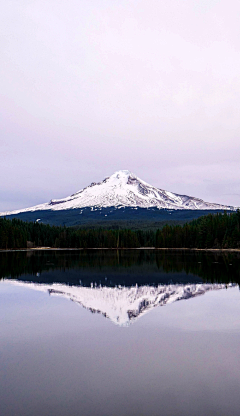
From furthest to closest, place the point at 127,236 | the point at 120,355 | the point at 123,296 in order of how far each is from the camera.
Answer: the point at 127,236
the point at 123,296
the point at 120,355

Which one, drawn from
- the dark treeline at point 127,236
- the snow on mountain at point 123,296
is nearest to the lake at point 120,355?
the snow on mountain at point 123,296

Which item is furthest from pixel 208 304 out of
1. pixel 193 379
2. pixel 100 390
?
pixel 100 390

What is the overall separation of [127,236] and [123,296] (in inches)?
6477

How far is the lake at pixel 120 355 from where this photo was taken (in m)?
9.58

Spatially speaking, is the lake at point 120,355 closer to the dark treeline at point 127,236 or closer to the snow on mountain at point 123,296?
the snow on mountain at point 123,296

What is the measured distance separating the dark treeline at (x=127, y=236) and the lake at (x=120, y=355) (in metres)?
102

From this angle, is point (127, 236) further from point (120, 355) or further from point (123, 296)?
point (120, 355)

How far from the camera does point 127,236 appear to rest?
191m

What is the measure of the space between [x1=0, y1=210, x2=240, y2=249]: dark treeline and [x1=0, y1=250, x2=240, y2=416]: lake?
4033 inches

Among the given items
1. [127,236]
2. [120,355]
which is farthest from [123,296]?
[127,236]

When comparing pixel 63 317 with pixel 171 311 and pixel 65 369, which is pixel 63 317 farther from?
pixel 65 369

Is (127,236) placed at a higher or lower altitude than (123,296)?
higher

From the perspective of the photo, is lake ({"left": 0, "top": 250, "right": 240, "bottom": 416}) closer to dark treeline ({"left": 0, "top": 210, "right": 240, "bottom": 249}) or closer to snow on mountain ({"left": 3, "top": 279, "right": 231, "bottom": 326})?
snow on mountain ({"left": 3, "top": 279, "right": 231, "bottom": 326})

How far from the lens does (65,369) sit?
39.2ft
